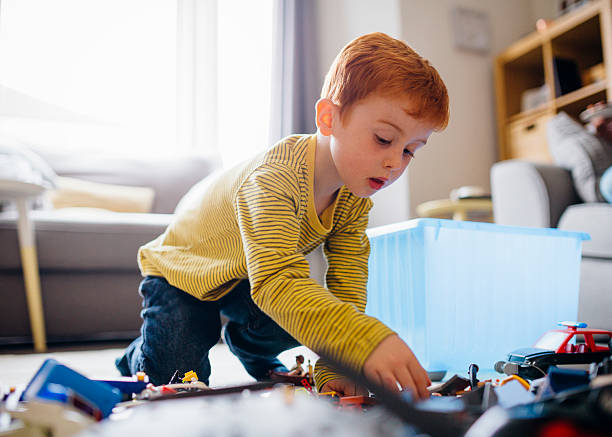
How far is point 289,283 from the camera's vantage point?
53 centimetres

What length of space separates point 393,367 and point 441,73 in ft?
7.38

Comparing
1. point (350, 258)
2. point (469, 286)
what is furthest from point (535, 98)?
point (350, 258)

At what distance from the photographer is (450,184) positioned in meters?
2.40

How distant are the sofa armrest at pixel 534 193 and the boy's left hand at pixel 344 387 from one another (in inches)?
41.6

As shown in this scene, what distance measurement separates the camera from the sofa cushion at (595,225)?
127 centimetres

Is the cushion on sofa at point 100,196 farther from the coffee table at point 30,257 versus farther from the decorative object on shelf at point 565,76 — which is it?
the decorative object on shelf at point 565,76

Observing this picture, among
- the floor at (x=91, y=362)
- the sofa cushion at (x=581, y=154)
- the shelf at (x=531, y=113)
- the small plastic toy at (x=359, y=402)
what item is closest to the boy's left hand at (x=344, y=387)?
the small plastic toy at (x=359, y=402)

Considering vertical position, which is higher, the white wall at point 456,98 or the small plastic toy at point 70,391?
the white wall at point 456,98

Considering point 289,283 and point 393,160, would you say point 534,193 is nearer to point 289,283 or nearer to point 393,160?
point 393,160

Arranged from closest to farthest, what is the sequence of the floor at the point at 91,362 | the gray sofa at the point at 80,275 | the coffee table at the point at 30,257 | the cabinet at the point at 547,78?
the floor at the point at 91,362
the coffee table at the point at 30,257
the gray sofa at the point at 80,275
the cabinet at the point at 547,78

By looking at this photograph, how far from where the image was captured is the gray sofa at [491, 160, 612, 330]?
1282 mm

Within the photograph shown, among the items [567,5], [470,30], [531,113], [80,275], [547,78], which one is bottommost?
[80,275]

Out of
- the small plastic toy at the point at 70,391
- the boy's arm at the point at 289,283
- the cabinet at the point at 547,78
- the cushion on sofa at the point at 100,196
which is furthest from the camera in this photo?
the cabinet at the point at 547,78

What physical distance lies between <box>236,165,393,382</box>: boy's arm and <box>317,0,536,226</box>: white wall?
170 centimetres
